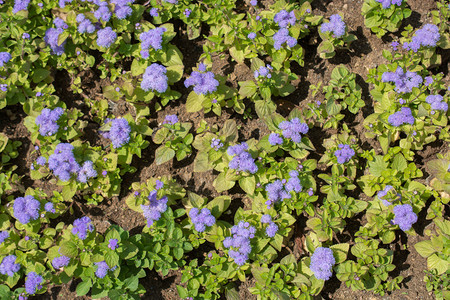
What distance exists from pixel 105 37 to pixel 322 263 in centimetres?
341

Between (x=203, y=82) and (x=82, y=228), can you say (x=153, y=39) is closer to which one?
(x=203, y=82)

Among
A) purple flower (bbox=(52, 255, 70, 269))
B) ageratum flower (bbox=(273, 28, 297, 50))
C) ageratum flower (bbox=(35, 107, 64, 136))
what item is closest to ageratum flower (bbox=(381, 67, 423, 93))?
ageratum flower (bbox=(273, 28, 297, 50))

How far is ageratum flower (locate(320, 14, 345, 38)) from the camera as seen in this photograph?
4590 millimetres

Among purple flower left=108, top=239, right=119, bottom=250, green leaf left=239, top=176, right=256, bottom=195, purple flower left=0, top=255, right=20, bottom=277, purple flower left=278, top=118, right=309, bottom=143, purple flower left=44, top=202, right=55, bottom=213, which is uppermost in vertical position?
purple flower left=278, top=118, right=309, bottom=143

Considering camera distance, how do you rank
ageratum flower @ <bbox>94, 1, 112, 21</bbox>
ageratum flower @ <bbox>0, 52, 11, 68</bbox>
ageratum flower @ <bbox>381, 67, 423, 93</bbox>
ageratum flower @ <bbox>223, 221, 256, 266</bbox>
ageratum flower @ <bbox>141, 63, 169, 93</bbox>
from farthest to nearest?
ageratum flower @ <bbox>94, 1, 112, 21</bbox>, ageratum flower @ <bbox>0, 52, 11, 68</bbox>, ageratum flower @ <bbox>141, 63, 169, 93</bbox>, ageratum flower @ <bbox>381, 67, 423, 93</bbox>, ageratum flower @ <bbox>223, 221, 256, 266</bbox>

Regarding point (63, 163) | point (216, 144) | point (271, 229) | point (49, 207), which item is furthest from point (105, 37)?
point (271, 229)

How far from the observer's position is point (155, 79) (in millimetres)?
4562

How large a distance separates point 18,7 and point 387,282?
17.1 feet

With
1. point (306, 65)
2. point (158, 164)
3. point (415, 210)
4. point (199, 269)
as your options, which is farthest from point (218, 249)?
point (306, 65)

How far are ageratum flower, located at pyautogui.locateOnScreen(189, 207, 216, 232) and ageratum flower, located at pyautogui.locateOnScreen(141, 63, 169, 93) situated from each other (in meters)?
1.43

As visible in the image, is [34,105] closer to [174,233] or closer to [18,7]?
[18,7]

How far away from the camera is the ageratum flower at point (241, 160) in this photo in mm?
4129

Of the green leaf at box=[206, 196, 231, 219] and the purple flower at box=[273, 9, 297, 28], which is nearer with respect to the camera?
the green leaf at box=[206, 196, 231, 219]

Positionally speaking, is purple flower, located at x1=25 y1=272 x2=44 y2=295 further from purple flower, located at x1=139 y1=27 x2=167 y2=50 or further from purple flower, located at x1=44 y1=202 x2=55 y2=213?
purple flower, located at x1=139 y1=27 x2=167 y2=50
